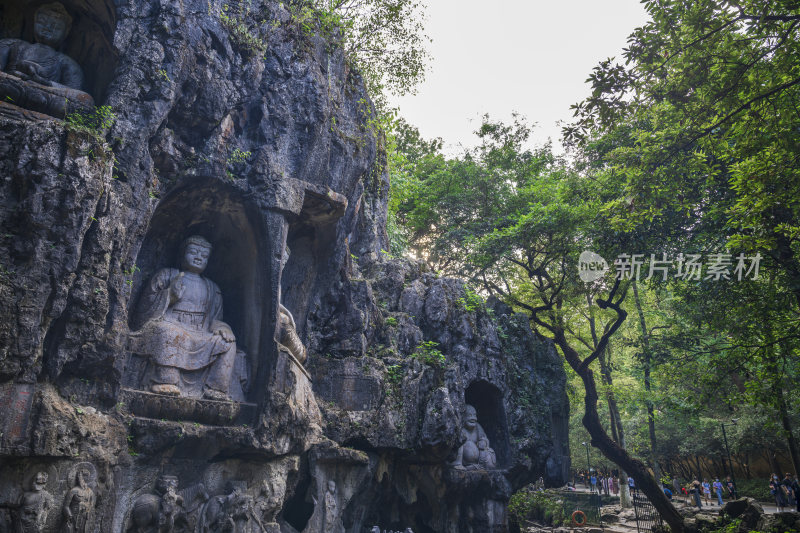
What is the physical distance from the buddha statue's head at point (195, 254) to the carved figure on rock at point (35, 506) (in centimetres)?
361

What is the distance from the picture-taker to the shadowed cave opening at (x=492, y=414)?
45.0 ft

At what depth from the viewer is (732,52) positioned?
24.3 feet

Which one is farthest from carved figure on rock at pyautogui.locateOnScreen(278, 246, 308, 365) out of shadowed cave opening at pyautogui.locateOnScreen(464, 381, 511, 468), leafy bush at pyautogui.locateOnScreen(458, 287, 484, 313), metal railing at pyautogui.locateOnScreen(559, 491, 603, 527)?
metal railing at pyautogui.locateOnScreen(559, 491, 603, 527)

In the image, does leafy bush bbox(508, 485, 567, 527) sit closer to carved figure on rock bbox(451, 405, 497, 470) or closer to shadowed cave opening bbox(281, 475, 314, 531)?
carved figure on rock bbox(451, 405, 497, 470)

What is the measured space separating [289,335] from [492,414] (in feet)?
24.4

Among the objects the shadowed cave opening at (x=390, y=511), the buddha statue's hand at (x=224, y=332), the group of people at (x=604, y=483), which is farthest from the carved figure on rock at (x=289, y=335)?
the group of people at (x=604, y=483)

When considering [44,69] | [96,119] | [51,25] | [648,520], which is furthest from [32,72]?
[648,520]

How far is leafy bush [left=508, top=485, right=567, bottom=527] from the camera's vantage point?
1461cm

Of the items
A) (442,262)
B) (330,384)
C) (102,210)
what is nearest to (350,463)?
(330,384)

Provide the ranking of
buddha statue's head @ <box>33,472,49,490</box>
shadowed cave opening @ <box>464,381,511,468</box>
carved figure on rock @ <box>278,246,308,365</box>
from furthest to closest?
shadowed cave opening @ <box>464,381,511,468</box>, carved figure on rock @ <box>278,246,308,365</box>, buddha statue's head @ <box>33,472,49,490</box>

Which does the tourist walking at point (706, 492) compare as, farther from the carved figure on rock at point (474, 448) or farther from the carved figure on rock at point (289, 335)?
the carved figure on rock at point (289, 335)

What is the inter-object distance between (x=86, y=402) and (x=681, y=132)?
9.53m

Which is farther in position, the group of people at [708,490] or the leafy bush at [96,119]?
the group of people at [708,490]

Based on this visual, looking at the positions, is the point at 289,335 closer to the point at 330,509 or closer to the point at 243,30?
the point at 330,509
